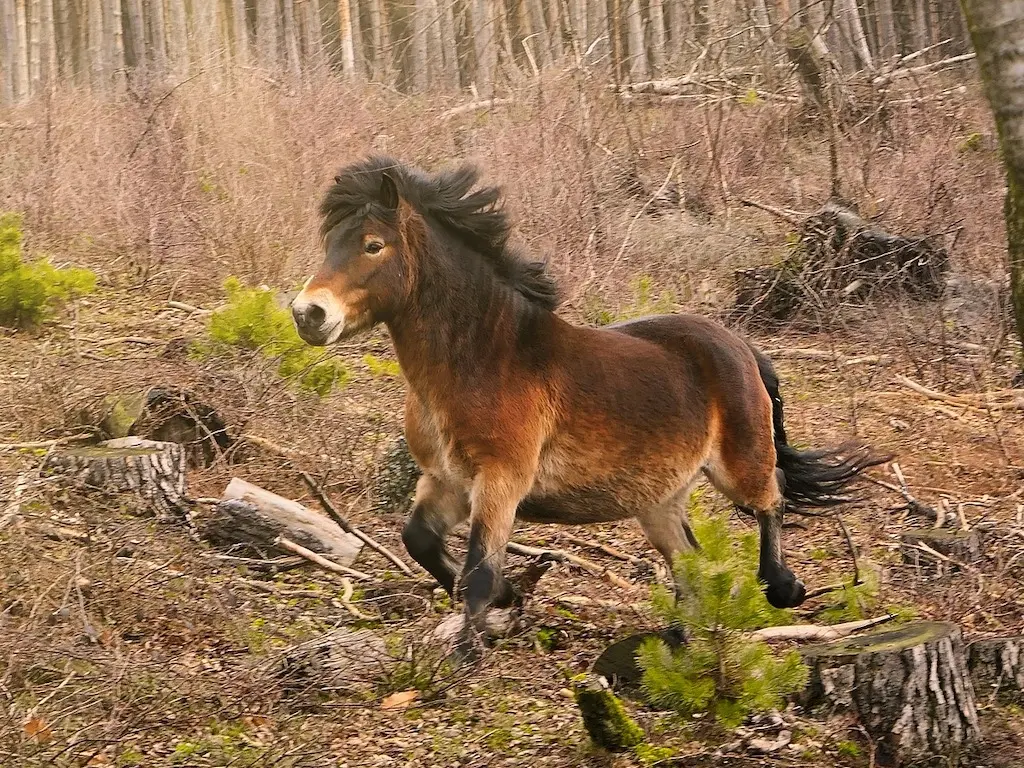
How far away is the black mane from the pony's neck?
5.8 inches

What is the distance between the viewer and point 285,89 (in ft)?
49.2

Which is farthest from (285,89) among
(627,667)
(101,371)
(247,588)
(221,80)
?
(627,667)

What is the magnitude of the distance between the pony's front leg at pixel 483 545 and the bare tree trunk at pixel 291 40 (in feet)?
37.9

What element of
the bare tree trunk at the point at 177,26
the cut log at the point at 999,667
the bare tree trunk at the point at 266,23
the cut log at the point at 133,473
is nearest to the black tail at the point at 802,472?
the cut log at the point at 999,667

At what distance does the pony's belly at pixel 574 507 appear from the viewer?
5.41 m

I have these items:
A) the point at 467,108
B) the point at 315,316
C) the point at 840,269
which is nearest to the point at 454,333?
the point at 315,316

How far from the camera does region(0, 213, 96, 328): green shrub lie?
962 cm

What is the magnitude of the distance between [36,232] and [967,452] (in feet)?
30.8

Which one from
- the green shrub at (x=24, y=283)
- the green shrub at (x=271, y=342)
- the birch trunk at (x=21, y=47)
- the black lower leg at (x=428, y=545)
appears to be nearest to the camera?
the black lower leg at (x=428, y=545)

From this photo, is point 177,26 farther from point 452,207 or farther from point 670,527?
point 670,527

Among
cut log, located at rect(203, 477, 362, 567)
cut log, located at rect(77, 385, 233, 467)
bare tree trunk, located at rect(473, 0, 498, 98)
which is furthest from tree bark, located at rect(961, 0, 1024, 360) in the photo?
bare tree trunk, located at rect(473, 0, 498, 98)

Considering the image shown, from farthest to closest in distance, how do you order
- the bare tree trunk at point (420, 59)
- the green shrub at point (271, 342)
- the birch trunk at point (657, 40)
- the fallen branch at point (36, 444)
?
the bare tree trunk at point (420, 59) → the birch trunk at point (657, 40) → the green shrub at point (271, 342) → the fallen branch at point (36, 444)

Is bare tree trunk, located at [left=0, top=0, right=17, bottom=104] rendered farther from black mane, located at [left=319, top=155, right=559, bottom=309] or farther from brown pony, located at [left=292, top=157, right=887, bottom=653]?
brown pony, located at [left=292, top=157, right=887, bottom=653]

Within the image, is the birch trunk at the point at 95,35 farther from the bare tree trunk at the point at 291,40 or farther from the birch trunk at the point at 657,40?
the birch trunk at the point at 657,40
